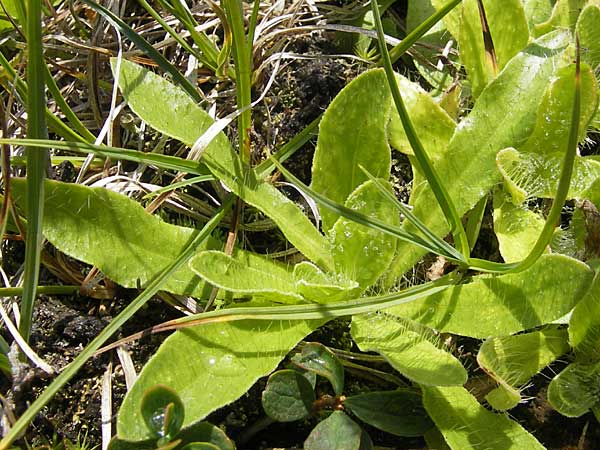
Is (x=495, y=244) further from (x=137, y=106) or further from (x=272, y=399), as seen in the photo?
(x=137, y=106)

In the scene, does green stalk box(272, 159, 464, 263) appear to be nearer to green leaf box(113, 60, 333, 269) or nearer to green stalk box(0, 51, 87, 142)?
green leaf box(113, 60, 333, 269)

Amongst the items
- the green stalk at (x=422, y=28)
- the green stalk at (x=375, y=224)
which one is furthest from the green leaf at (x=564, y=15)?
the green stalk at (x=375, y=224)

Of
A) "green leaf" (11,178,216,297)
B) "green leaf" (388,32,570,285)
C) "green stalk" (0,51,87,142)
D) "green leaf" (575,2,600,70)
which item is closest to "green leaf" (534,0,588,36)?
"green leaf" (575,2,600,70)

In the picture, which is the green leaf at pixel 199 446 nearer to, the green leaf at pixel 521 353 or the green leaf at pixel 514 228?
the green leaf at pixel 521 353

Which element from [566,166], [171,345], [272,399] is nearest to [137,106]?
[171,345]

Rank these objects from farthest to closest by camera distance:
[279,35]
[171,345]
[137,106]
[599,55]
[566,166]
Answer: [279,35] < [599,55] < [137,106] < [171,345] < [566,166]

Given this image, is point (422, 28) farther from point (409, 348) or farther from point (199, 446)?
point (199, 446)
